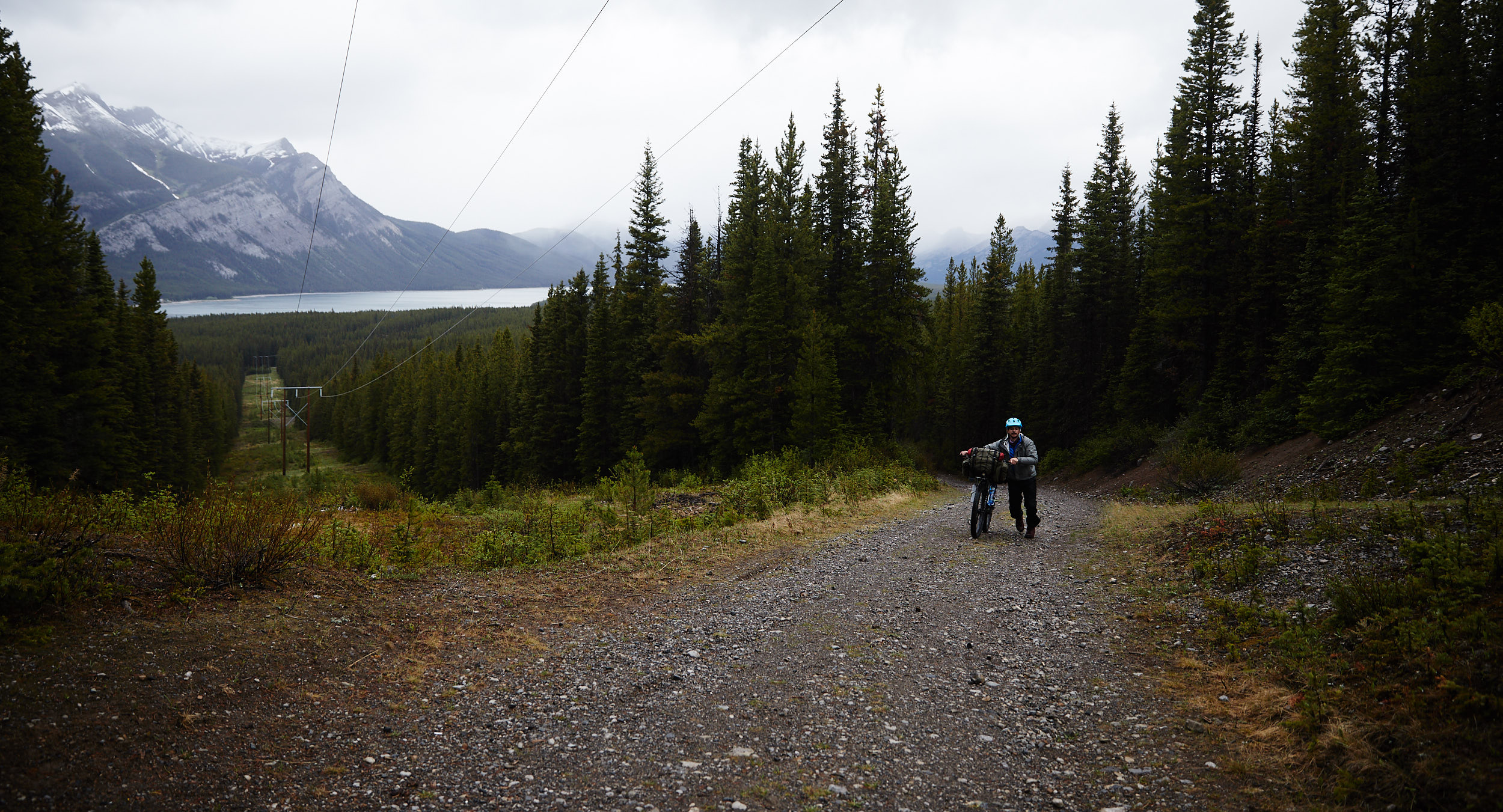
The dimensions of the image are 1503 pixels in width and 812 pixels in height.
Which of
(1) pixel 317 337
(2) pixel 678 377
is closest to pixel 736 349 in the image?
(2) pixel 678 377

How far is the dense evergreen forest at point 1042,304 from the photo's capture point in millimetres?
18656

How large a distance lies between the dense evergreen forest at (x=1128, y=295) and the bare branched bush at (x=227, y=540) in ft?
63.5

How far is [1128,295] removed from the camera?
37469mm

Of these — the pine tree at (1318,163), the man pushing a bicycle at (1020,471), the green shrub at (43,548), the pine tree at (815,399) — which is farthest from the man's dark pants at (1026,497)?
the pine tree at (1318,163)

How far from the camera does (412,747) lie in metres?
3.99

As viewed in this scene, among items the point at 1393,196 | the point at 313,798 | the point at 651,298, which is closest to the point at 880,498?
the point at 313,798

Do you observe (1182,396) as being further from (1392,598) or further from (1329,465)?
(1392,598)

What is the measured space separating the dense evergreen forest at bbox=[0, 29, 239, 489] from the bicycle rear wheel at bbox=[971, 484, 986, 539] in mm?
17130

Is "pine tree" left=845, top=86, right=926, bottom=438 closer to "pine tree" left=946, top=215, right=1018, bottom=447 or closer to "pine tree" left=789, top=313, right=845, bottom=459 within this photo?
"pine tree" left=789, top=313, right=845, bottom=459

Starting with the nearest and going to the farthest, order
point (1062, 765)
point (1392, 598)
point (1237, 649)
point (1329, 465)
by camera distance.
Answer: point (1062, 765) < point (1392, 598) < point (1237, 649) < point (1329, 465)

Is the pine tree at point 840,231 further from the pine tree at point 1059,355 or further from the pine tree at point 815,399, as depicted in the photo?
the pine tree at point 1059,355

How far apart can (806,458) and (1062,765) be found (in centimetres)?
2118

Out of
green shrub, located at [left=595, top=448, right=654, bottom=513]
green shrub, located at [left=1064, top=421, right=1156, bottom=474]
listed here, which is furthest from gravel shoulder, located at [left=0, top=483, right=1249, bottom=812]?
green shrub, located at [left=1064, top=421, right=1156, bottom=474]

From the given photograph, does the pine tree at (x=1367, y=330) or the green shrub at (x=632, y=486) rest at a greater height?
the pine tree at (x=1367, y=330)
